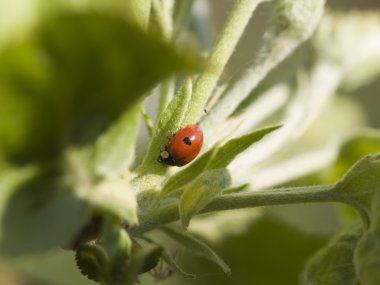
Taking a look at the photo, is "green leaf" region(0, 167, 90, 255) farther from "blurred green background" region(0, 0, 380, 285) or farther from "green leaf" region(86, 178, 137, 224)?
"blurred green background" region(0, 0, 380, 285)

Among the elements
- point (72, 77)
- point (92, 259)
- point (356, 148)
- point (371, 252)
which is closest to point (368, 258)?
point (371, 252)

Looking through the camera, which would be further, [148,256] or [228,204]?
[228,204]

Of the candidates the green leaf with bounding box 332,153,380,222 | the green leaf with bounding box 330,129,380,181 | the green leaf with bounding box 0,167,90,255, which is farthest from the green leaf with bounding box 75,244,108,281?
the green leaf with bounding box 330,129,380,181

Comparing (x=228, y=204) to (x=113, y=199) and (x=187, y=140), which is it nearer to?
(x=187, y=140)

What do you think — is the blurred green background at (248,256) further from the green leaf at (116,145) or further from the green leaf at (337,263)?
the green leaf at (116,145)

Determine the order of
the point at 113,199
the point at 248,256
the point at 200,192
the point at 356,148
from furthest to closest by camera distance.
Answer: the point at 248,256 < the point at 356,148 < the point at 200,192 < the point at 113,199

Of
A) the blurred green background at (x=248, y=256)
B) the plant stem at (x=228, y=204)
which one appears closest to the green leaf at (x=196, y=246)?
the plant stem at (x=228, y=204)

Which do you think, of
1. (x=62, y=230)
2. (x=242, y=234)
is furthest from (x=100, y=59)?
(x=242, y=234)
